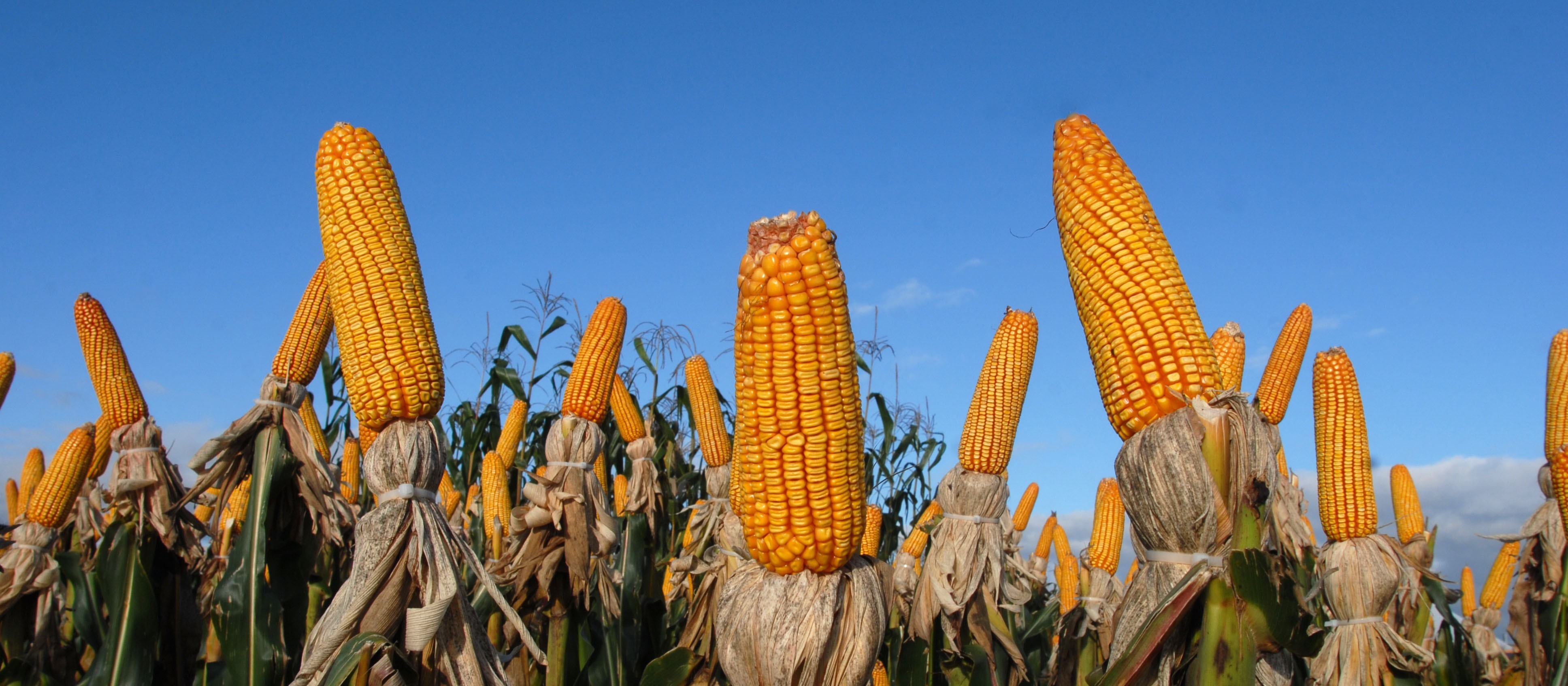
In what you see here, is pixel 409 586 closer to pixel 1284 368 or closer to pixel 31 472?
pixel 1284 368

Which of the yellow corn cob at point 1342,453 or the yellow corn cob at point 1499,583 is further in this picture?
the yellow corn cob at point 1499,583

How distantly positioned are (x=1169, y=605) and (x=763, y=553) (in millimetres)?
1174

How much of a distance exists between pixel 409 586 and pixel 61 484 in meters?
4.52

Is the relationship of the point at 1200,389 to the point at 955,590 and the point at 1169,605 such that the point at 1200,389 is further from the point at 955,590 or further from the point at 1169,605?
the point at 955,590

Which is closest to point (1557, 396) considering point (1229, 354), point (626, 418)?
point (1229, 354)

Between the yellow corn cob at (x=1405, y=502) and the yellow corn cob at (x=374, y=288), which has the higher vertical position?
the yellow corn cob at (x=374, y=288)

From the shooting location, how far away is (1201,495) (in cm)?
255

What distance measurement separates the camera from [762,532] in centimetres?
258

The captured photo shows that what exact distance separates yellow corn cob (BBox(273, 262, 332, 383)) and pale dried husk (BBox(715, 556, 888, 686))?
10.7 ft

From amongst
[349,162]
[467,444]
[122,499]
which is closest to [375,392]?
[349,162]

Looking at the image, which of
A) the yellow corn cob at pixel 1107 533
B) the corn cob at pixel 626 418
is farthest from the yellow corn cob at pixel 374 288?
the yellow corn cob at pixel 1107 533

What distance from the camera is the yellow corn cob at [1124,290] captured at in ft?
9.00

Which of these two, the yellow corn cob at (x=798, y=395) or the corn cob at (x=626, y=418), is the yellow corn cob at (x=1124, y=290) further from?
the corn cob at (x=626, y=418)

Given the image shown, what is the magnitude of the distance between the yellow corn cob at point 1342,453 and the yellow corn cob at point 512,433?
7673 mm
